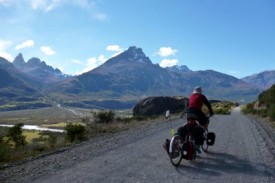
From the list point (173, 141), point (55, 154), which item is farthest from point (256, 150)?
point (55, 154)

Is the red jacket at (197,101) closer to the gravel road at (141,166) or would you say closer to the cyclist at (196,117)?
the cyclist at (196,117)

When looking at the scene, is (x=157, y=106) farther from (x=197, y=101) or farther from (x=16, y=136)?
(x=197, y=101)

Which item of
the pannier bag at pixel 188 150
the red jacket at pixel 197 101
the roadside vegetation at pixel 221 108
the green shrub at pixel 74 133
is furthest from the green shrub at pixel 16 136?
the roadside vegetation at pixel 221 108

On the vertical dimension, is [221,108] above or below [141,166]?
above

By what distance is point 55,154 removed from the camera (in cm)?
1581

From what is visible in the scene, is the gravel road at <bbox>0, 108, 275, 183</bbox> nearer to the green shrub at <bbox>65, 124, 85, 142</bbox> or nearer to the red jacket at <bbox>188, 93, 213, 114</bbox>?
the red jacket at <bbox>188, 93, 213, 114</bbox>

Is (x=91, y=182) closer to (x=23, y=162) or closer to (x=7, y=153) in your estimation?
(x=23, y=162)

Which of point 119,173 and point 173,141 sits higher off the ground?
point 173,141

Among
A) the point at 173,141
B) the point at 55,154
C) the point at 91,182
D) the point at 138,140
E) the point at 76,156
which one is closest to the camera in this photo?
the point at 91,182

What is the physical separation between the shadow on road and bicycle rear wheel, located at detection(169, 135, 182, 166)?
0.24m

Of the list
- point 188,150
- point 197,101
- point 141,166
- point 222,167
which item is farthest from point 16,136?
point 222,167

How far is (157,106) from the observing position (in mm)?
56969

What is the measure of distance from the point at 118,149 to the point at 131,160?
121 inches

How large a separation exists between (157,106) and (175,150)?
4459 centimetres
